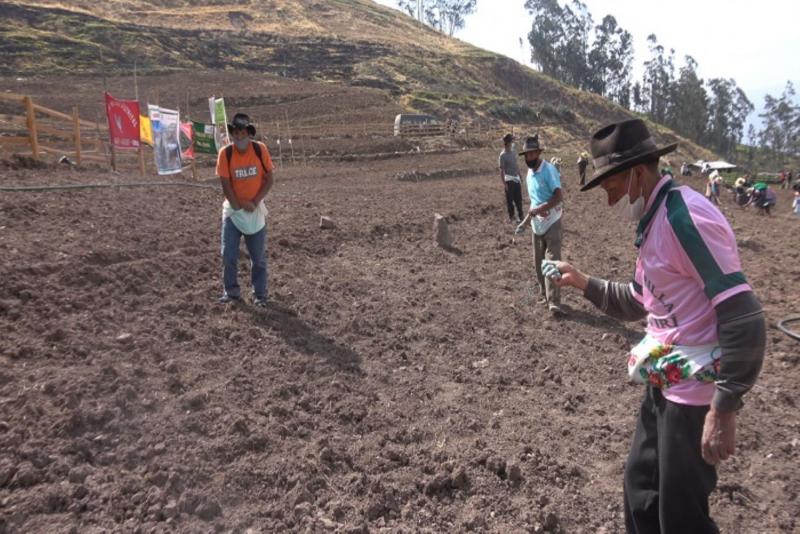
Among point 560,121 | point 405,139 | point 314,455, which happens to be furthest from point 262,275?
point 560,121

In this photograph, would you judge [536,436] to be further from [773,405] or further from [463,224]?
[463,224]

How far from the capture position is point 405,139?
32.2 m

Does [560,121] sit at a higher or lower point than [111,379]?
higher

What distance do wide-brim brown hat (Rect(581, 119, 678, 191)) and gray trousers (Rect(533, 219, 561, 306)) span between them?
13.3ft

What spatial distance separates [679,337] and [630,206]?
0.57m

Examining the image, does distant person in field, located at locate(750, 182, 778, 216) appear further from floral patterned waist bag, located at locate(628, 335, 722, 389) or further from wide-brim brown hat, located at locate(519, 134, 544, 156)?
floral patterned waist bag, located at locate(628, 335, 722, 389)

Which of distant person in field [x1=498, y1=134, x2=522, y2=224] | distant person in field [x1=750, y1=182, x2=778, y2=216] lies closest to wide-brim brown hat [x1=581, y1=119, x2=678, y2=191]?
distant person in field [x1=498, y1=134, x2=522, y2=224]

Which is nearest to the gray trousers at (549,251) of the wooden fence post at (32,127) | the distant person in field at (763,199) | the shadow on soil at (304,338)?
the shadow on soil at (304,338)

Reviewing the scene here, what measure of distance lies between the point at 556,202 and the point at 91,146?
21.7 m

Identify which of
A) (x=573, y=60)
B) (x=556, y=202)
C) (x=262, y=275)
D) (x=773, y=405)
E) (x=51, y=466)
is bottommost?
(x=773, y=405)

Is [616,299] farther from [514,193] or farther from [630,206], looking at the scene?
[514,193]

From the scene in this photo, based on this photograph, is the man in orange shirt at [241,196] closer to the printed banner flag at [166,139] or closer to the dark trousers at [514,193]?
the dark trousers at [514,193]

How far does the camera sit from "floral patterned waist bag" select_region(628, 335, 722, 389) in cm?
218

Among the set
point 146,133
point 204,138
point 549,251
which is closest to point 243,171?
point 549,251
